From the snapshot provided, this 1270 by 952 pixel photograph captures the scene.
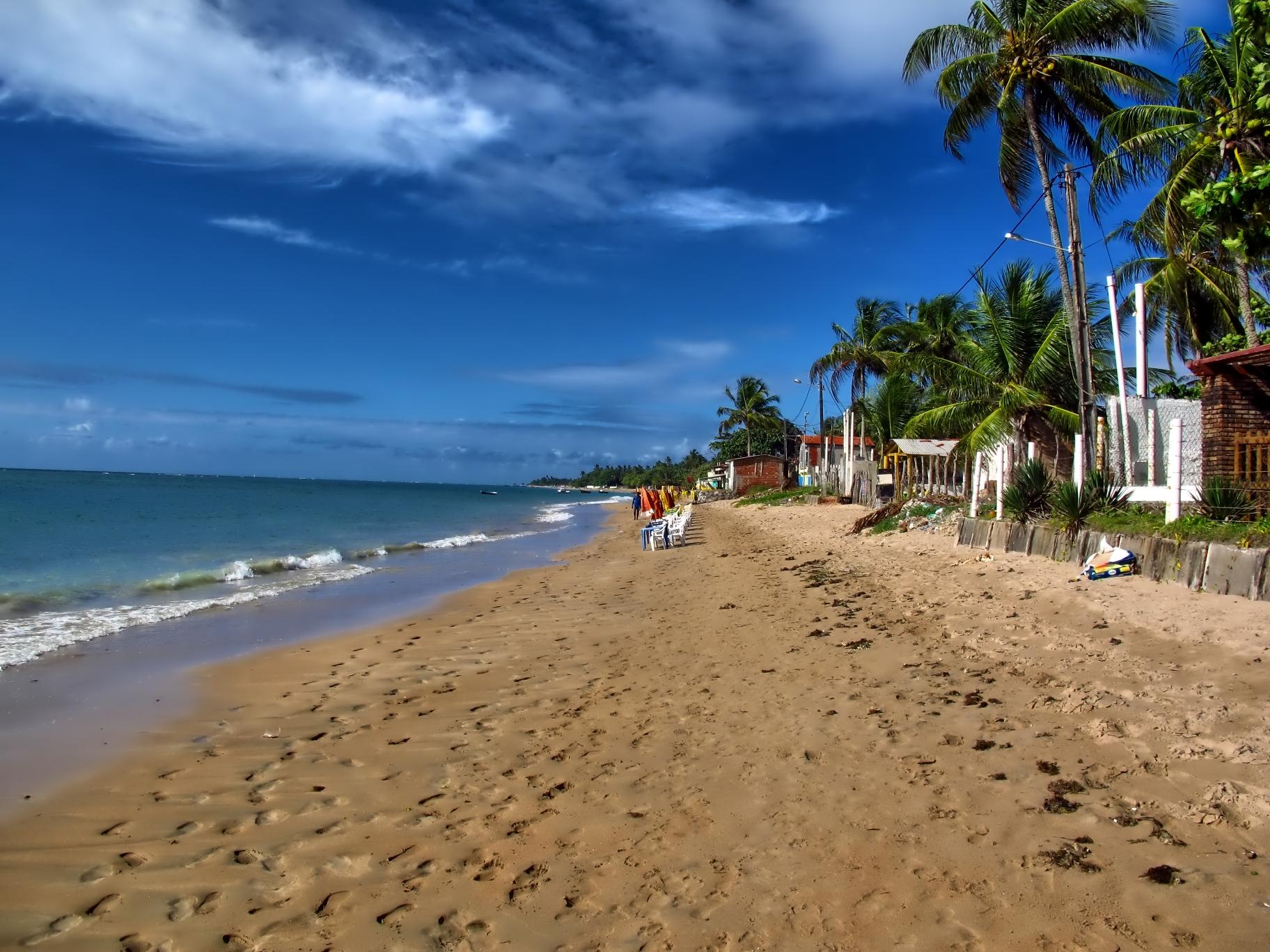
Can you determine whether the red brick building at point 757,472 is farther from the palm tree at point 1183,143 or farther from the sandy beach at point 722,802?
the sandy beach at point 722,802

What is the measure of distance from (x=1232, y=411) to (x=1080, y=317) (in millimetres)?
3784

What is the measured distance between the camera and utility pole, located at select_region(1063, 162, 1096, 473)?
45.5 feet

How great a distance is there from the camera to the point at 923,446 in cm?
3066

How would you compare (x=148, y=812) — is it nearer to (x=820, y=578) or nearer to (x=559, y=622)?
(x=559, y=622)

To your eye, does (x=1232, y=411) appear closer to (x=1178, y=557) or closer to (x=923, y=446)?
(x=1178, y=557)

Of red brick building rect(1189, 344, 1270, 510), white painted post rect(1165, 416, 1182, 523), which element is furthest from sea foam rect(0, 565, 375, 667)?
red brick building rect(1189, 344, 1270, 510)

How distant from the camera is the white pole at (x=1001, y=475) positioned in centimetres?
1262

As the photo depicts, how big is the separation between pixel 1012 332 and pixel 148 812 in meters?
20.8

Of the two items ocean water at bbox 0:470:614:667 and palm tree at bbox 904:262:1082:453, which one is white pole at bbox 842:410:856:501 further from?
ocean water at bbox 0:470:614:667

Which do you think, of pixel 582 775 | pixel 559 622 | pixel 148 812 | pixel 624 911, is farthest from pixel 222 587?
pixel 624 911

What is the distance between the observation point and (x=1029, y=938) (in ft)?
9.53

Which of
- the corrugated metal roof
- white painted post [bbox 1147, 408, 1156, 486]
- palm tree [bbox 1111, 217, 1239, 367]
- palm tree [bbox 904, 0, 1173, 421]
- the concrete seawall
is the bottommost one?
the concrete seawall

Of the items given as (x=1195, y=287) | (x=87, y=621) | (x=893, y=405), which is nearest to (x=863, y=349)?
(x=893, y=405)

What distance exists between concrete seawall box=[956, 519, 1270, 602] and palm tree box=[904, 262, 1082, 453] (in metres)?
A: 7.11
